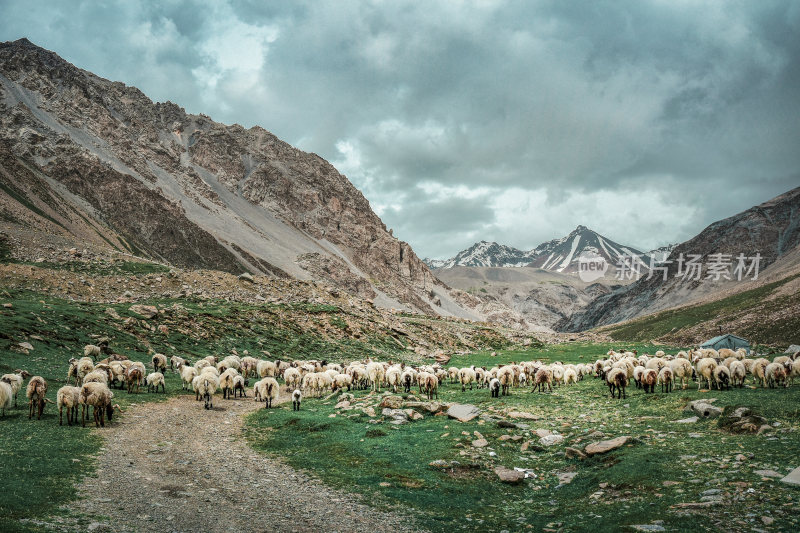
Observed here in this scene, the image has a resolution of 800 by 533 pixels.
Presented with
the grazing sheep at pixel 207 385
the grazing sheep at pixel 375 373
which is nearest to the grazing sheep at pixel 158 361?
the grazing sheep at pixel 207 385

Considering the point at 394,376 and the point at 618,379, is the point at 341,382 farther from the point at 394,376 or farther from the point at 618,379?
the point at 618,379

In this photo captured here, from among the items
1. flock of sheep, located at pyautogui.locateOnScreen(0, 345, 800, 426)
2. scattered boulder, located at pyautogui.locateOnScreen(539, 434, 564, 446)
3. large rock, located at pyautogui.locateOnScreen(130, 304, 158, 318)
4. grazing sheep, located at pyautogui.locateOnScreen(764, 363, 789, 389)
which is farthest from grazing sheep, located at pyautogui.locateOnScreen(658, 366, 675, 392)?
large rock, located at pyautogui.locateOnScreen(130, 304, 158, 318)

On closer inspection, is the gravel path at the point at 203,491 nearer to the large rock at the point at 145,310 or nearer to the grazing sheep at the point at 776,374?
the grazing sheep at the point at 776,374

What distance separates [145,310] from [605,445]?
42113 mm

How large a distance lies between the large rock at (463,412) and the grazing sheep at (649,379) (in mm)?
10086

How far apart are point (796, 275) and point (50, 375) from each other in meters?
202

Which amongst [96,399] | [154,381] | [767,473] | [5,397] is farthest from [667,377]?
[5,397]

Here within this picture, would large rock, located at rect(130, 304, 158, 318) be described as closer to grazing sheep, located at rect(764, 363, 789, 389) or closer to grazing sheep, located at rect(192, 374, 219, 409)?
grazing sheep, located at rect(192, 374, 219, 409)

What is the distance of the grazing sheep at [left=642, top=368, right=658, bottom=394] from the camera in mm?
23428

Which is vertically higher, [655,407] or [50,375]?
[50,375]

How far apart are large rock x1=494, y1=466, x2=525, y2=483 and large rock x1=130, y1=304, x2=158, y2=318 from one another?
39.1 meters

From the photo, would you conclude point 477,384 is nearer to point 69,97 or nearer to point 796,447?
point 796,447

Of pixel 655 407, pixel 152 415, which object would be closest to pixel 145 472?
pixel 152 415

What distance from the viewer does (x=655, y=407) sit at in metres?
19.3
